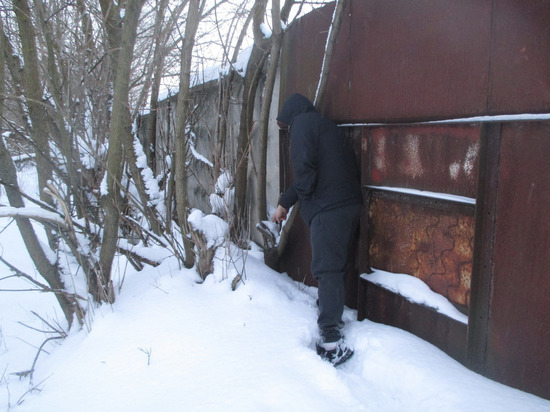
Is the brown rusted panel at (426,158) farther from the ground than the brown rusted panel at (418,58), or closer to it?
closer to it

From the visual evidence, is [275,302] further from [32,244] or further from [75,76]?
[75,76]

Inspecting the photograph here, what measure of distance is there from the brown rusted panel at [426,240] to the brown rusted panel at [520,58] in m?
0.56

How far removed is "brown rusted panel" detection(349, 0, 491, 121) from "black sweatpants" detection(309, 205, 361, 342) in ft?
2.27

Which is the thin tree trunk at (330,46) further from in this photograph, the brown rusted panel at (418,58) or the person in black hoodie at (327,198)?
the person in black hoodie at (327,198)

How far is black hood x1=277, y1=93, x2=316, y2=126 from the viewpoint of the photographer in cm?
276

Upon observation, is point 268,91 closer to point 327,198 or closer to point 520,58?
point 327,198

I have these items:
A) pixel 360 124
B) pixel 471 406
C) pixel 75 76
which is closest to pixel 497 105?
pixel 360 124

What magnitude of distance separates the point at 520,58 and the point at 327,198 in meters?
1.25

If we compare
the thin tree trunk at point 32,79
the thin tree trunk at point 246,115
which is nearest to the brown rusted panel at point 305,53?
the thin tree trunk at point 246,115

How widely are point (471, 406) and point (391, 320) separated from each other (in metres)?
0.88

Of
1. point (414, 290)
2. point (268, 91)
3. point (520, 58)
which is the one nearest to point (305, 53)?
point (268, 91)

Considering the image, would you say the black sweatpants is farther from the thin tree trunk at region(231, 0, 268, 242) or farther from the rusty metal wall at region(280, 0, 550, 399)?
the thin tree trunk at region(231, 0, 268, 242)

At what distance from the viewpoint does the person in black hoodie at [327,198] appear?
2510 mm

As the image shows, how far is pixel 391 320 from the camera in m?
2.57
